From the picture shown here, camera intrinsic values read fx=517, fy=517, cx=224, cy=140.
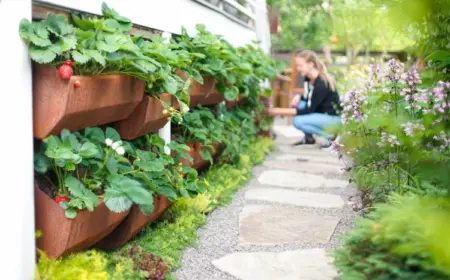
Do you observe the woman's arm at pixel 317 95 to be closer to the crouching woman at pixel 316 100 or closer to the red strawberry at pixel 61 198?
the crouching woman at pixel 316 100

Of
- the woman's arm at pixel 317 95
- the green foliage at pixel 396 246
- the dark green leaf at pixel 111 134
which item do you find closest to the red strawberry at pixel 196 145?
the dark green leaf at pixel 111 134

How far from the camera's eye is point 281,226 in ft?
9.17

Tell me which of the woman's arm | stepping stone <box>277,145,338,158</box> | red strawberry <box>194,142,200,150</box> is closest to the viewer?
red strawberry <box>194,142,200,150</box>

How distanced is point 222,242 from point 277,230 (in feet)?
1.13

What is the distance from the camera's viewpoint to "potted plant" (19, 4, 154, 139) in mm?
1622

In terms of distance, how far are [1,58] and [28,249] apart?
599mm

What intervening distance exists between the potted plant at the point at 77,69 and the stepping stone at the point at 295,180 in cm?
212

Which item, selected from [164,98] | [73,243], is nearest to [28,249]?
[73,243]

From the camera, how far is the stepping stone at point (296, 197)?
3307mm

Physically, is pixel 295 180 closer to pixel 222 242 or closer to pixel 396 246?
pixel 222 242

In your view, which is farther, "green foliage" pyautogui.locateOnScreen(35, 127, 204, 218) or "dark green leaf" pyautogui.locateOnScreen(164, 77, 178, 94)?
"dark green leaf" pyautogui.locateOnScreen(164, 77, 178, 94)

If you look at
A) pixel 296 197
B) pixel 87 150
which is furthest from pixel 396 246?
pixel 296 197

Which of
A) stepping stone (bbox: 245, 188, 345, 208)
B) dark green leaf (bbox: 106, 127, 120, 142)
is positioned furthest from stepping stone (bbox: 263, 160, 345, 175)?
dark green leaf (bbox: 106, 127, 120, 142)

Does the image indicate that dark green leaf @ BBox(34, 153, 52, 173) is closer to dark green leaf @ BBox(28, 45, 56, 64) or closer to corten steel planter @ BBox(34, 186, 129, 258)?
corten steel planter @ BBox(34, 186, 129, 258)
